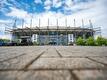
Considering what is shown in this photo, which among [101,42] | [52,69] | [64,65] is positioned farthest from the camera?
[101,42]

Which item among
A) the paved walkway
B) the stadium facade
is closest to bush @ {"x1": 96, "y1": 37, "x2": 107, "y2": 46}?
the stadium facade

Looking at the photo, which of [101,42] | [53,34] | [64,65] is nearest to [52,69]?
[64,65]

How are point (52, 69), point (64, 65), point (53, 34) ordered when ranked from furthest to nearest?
point (53, 34) → point (64, 65) → point (52, 69)

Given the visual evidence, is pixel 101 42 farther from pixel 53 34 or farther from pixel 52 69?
pixel 52 69

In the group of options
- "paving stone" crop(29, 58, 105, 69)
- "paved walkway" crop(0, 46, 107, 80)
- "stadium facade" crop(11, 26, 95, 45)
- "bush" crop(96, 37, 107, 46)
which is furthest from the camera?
"stadium facade" crop(11, 26, 95, 45)

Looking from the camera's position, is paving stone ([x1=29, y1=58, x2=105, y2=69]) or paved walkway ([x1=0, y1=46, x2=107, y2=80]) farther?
paving stone ([x1=29, y1=58, x2=105, y2=69])

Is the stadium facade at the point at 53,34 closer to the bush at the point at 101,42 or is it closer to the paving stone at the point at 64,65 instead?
the bush at the point at 101,42

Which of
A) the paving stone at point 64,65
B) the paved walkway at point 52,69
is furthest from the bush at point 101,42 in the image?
the paving stone at point 64,65

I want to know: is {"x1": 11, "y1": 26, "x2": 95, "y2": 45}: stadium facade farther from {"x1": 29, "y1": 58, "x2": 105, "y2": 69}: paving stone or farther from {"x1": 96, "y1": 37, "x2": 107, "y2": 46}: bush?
{"x1": 29, "y1": 58, "x2": 105, "y2": 69}: paving stone

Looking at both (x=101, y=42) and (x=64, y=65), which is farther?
(x=101, y=42)

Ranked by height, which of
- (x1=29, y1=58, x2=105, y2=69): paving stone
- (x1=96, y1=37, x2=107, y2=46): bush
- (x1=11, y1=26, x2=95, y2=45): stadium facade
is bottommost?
(x1=29, y1=58, x2=105, y2=69): paving stone

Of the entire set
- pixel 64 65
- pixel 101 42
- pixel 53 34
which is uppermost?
pixel 53 34

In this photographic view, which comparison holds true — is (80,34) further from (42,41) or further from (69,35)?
(42,41)

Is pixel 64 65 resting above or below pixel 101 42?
below
